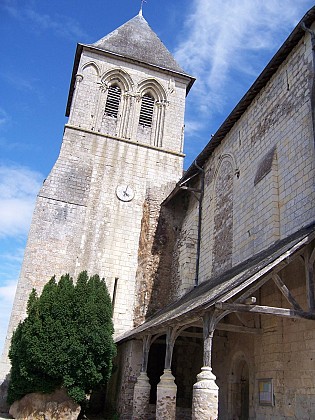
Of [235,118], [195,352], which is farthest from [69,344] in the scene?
[235,118]

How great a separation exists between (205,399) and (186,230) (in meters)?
8.21

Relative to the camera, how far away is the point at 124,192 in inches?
578

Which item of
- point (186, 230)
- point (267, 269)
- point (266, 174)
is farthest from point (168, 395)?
point (186, 230)

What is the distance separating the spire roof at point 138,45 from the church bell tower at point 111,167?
54 millimetres

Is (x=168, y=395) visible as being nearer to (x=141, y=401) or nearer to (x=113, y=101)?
(x=141, y=401)

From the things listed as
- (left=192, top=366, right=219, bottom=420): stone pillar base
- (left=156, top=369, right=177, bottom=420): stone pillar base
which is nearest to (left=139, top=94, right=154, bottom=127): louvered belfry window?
(left=156, top=369, right=177, bottom=420): stone pillar base

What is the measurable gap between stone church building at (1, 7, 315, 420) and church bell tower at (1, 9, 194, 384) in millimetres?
45

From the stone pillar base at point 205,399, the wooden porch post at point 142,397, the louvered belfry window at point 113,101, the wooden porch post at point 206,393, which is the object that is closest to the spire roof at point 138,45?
the louvered belfry window at point 113,101

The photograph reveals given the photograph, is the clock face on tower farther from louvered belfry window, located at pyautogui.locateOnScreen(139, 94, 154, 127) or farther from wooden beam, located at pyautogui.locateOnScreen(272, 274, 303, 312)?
wooden beam, located at pyautogui.locateOnScreen(272, 274, 303, 312)

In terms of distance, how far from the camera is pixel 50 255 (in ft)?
42.2

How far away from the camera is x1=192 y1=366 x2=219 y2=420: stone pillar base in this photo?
5669mm

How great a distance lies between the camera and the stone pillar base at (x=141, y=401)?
894 cm

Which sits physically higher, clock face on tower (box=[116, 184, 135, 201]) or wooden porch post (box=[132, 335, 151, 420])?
clock face on tower (box=[116, 184, 135, 201])

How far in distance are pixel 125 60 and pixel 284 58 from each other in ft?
31.6
